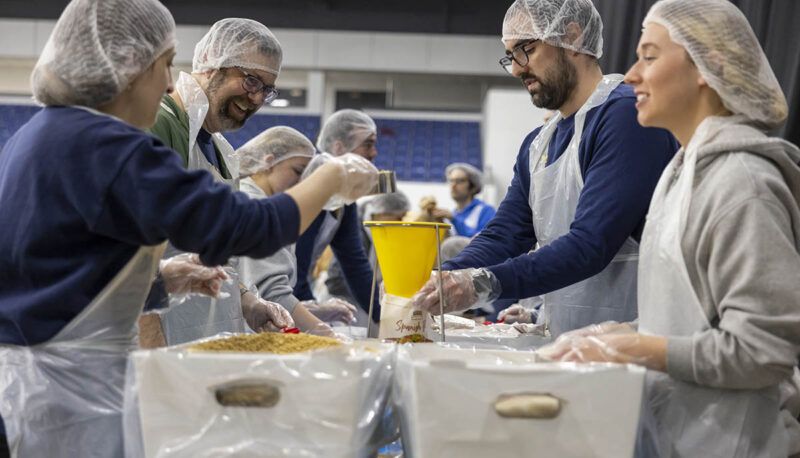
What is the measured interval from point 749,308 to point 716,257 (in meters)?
0.09

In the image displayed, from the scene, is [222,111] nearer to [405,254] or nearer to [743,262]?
[405,254]

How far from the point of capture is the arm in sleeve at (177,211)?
108 centimetres

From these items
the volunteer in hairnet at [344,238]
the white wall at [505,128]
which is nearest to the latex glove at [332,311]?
the volunteer in hairnet at [344,238]

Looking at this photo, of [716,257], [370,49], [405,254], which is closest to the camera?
[716,257]

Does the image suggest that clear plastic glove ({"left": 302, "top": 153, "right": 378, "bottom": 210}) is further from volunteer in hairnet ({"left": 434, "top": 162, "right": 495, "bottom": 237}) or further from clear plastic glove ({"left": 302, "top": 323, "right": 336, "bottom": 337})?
volunteer in hairnet ({"left": 434, "top": 162, "right": 495, "bottom": 237})

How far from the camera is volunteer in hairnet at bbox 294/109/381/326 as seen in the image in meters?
3.18

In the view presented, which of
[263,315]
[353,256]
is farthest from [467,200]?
[263,315]

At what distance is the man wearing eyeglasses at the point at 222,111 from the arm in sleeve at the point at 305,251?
89 cm

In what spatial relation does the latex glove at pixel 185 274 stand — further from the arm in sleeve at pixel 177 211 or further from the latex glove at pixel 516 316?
the latex glove at pixel 516 316

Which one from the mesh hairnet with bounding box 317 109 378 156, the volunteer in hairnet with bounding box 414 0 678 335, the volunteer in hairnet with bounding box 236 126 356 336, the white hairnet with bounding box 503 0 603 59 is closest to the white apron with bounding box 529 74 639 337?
the volunteer in hairnet with bounding box 414 0 678 335

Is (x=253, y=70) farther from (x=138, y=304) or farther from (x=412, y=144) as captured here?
(x=412, y=144)

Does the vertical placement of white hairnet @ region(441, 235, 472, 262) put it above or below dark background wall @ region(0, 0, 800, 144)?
below

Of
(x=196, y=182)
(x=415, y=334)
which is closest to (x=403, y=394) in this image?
(x=196, y=182)

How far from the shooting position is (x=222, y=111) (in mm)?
2111
